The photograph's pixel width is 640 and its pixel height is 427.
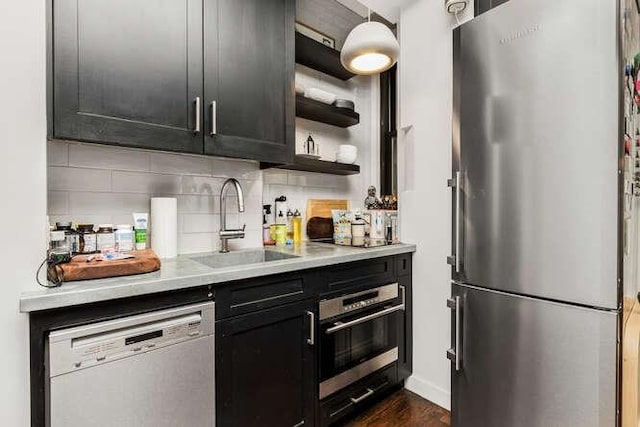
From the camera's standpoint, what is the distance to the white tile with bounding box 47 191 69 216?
1391 millimetres

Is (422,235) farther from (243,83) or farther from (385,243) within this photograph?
(243,83)

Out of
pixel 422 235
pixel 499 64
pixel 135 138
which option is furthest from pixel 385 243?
pixel 135 138

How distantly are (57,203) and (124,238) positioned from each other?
328mm

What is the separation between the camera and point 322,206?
99.3 inches

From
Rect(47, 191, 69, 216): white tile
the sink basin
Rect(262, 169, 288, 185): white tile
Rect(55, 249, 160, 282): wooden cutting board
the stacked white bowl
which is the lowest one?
the sink basin

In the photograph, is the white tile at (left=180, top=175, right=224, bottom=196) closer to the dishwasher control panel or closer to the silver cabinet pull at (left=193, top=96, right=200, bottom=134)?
the silver cabinet pull at (left=193, top=96, right=200, bottom=134)

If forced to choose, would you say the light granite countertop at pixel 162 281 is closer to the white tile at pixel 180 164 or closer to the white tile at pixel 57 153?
the white tile at pixel 180 164

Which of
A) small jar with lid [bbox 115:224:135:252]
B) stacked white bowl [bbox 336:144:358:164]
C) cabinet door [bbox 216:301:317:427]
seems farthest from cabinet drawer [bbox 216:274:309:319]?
stacked white bowl [bbox 336:144:358:164]

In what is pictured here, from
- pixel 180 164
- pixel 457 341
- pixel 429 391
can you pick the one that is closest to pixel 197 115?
pixel 180 164

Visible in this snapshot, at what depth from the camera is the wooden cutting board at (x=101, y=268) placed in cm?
107

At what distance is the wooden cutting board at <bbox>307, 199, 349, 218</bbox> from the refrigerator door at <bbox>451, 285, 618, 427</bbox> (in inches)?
45.7

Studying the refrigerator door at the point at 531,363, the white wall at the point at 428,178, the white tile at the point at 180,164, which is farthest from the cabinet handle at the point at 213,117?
the refrigerator door at the point at 531,363

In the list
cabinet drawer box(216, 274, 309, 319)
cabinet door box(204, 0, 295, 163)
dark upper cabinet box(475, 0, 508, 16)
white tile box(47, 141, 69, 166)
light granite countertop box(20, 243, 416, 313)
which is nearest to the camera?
light granite countertop box(20, 243, 416, 313)

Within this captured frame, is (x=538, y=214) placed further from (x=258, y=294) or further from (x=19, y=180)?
(x=19, y=180)
